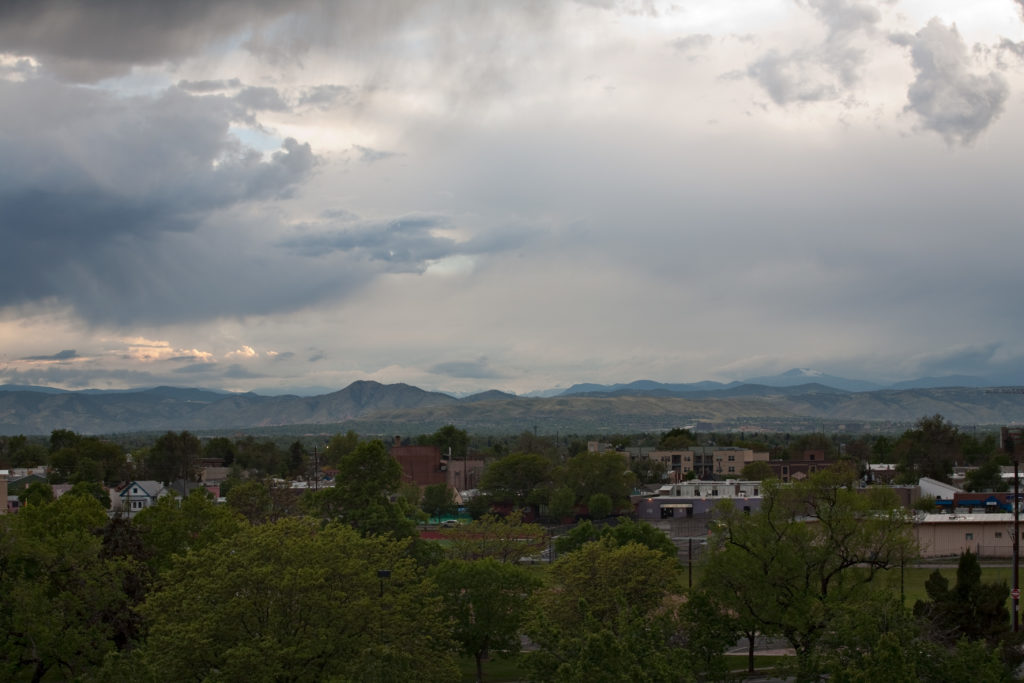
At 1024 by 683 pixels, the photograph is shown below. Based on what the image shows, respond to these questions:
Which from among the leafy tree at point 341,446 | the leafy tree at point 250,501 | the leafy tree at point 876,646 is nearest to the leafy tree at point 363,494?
the leafy tree at point 250,501

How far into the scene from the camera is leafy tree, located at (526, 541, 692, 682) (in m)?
29.8

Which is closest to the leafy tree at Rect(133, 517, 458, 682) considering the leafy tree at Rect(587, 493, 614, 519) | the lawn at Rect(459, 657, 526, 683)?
the lawn at Rect(459, 657, 526, 683)

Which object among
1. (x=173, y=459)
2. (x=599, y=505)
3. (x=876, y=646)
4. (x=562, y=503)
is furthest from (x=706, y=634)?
(x=173, y=459)

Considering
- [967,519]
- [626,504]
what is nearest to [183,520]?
[967,519]

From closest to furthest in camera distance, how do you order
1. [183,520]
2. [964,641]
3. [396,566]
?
[964,641] < [396,566] < [183,520]

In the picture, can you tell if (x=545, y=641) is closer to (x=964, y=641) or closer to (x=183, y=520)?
(x=964, y=641)

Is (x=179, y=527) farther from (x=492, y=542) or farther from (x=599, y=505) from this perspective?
(x=599, y=505)

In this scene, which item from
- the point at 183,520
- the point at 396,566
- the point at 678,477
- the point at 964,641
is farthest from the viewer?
the point at 678,477

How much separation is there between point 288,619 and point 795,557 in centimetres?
2088

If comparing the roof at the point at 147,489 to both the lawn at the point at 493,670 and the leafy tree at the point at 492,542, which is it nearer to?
the leafy tree at the point at 492,542

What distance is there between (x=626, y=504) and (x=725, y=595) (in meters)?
76.1

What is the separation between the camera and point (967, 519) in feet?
267

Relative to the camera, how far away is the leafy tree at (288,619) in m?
32.1

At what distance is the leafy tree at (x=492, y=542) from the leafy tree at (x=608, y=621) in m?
13.9
